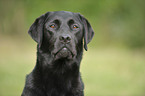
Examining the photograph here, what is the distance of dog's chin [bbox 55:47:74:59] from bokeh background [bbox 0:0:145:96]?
19.2 ft

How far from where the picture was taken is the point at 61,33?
4.19 meters

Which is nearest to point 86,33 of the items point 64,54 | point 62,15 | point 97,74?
point 62,15

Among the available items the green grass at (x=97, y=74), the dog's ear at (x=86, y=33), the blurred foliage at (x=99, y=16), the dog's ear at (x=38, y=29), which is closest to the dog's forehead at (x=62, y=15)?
the dog's ear at (x=38, y=29)

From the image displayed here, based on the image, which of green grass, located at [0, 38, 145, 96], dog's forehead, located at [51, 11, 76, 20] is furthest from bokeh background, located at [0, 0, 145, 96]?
dog's forehead, located at [51, 11, 76, 20]

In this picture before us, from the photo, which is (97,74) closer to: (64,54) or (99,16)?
(64,54)

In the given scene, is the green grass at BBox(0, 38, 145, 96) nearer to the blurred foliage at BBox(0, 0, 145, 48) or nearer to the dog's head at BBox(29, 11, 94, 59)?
the dog's head at BBox(29, 11, 94, 59)

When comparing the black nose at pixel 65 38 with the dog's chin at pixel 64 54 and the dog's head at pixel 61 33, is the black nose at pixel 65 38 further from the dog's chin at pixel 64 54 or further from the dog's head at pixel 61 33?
the dog's chin at pixel 64 54

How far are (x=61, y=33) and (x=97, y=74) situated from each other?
770cm

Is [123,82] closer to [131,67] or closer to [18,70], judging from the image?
[131,67]

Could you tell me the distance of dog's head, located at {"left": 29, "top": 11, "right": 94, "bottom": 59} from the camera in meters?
4.16

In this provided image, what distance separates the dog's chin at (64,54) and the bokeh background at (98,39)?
19.2 ft

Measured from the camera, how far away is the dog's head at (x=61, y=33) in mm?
4164

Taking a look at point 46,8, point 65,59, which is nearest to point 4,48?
point 46,8

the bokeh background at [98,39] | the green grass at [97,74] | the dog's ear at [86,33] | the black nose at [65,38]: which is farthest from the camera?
the bokeh background at [98,39]
